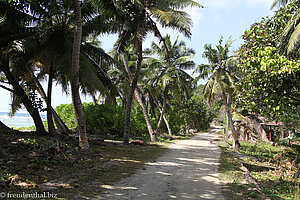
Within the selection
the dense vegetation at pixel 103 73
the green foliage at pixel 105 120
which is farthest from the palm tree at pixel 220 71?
the green foliage at pixel 105 120

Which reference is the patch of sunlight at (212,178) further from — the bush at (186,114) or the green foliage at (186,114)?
the bush at (186,114)

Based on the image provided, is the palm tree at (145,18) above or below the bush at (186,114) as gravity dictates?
above

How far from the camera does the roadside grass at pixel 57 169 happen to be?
452 centimetres

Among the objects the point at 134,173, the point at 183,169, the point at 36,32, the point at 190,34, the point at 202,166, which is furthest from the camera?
the point at 190,34

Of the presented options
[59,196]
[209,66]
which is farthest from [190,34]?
[59,196]

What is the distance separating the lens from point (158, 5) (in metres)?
12.4

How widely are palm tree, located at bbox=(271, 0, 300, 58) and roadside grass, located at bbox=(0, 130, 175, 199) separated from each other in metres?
5.97

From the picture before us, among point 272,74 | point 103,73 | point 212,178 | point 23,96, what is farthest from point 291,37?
point 23,96

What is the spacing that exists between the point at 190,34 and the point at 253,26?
4152mm

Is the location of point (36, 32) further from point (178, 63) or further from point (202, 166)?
point (178, 63)

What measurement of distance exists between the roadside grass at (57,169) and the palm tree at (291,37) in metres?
5.97

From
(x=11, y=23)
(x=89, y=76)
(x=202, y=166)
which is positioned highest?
(x=11, y=23)

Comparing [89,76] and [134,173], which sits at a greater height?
[89,76]

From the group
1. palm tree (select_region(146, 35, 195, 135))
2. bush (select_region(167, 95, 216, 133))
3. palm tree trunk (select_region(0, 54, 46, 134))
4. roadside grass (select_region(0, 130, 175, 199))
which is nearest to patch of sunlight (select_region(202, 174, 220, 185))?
roadside grass (select_region(0, 130, 175, 199))
